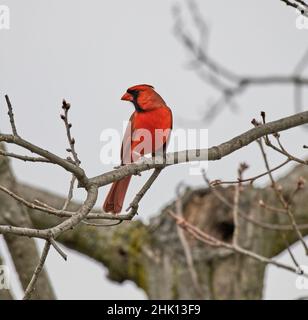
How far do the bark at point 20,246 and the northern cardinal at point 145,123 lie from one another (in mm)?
1079

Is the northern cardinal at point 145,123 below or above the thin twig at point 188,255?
above

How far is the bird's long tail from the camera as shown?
11.4 feet

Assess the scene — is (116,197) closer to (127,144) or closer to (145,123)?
(127,144)

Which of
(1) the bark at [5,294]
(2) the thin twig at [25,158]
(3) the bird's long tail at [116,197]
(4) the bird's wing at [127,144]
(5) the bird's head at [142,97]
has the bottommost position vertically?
(1) the bark at [5,294]

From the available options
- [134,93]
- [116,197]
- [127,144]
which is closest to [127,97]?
[134,93]

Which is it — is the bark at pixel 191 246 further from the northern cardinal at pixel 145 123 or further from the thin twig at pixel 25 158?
the thin twig at pixel 25 158

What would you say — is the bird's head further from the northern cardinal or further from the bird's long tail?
the bird's long tail

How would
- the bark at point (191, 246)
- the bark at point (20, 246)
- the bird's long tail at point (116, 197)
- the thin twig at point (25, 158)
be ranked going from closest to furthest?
the thin twig at point (25, 158) → the bird's long tail at point (116, 197) → the bark at point (20, 246) → the bark at point (191, 246)

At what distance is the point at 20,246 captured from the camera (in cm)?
438

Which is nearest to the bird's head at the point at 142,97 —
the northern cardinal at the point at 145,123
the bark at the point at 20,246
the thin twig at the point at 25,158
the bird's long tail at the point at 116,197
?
the northern cardinal at the point at 145,123

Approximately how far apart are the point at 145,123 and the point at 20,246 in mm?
1348

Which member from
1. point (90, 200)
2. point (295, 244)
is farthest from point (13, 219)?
point (295, 244)

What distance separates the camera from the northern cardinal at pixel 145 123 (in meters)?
3.35
